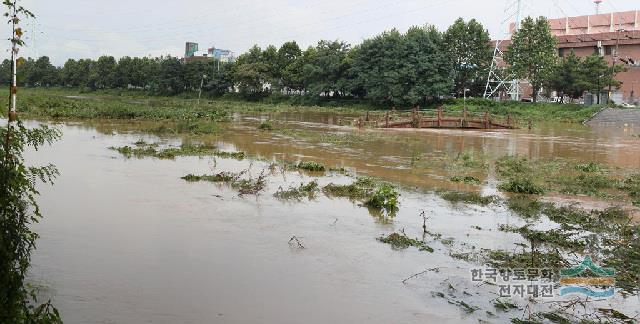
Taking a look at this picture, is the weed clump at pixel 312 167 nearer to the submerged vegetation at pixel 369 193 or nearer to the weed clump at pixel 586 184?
the submerged vegetation at pixel 369 193

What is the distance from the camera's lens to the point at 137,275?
25.0 feet

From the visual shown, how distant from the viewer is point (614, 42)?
66812 millimetres

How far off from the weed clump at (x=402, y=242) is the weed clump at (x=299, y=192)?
3737 millimetres

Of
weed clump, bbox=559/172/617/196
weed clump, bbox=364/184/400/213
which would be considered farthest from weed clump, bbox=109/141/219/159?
weed clump, bbox=559/172/617/196

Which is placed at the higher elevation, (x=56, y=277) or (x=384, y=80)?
(x=384, y=80)

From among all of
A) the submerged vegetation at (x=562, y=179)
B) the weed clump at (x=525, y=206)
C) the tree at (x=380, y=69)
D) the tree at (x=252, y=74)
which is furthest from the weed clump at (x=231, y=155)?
the tree at (x=252, y=74)

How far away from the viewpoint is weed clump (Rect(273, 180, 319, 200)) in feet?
43.3

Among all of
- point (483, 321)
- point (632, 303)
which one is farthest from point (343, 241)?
point (632, 303)

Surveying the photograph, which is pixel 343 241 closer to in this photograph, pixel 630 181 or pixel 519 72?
pixel 630 181

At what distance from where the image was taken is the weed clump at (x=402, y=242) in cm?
948

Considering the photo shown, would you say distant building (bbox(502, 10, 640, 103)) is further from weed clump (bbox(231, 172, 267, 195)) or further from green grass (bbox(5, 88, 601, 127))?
weed clump (bbox(231, 172, 267, 195))

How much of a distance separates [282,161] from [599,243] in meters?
11.8

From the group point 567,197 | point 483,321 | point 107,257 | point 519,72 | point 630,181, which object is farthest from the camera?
point 519,72

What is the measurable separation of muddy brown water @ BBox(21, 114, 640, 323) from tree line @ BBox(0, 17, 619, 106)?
129 feet
